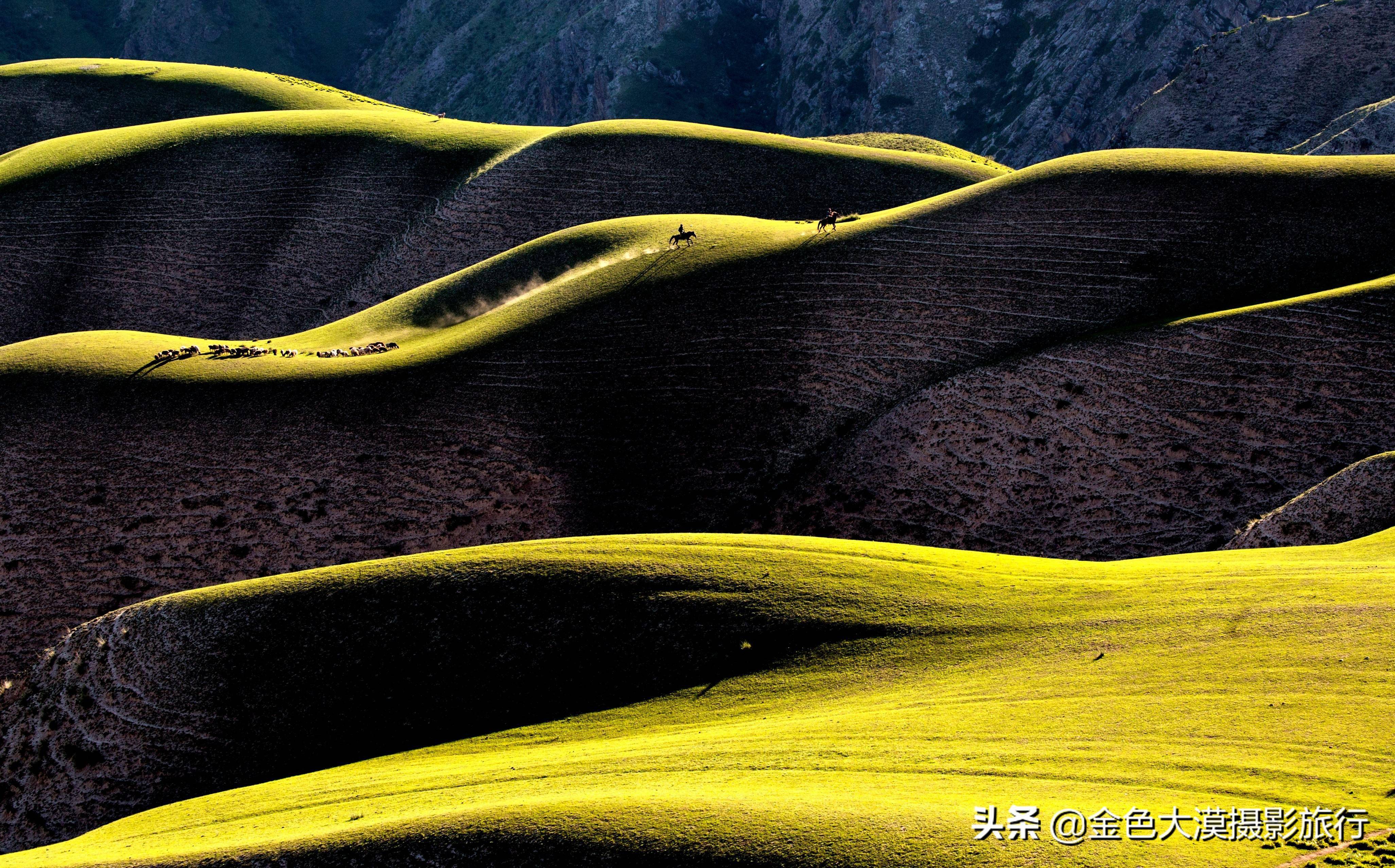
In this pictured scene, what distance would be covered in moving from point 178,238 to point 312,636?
175ft

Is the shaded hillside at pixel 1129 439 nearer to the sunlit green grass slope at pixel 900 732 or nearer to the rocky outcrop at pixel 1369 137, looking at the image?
the sunlit green grass slope at pixel 900 732

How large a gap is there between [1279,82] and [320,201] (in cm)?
9731

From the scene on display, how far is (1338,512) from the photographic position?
2952 cm

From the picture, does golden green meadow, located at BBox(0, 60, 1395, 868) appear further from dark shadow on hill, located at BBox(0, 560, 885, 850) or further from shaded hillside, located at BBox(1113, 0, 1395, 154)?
shaded hillside, located at BBox(1113, 0, 1395, 154)

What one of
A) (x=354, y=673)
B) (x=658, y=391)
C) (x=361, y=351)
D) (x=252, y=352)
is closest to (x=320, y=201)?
(x=252, y=352)

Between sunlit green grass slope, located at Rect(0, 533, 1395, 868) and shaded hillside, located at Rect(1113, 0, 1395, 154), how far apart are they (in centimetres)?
9218

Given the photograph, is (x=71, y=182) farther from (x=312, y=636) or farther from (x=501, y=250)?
(x=312, y=636)

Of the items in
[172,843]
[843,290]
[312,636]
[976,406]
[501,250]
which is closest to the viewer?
[172,843]

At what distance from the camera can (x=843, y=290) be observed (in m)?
46.9

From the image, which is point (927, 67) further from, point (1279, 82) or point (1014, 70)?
point (1279, 82)

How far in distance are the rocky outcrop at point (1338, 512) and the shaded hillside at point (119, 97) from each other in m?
94.5

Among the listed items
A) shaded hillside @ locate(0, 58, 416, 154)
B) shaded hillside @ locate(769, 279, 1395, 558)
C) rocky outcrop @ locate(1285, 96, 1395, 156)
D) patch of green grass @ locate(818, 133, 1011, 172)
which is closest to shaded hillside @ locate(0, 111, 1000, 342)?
shaded hillside @ locate(0, 58, 416, 154)

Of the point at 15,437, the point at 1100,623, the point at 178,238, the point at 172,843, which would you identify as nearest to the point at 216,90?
the point at 178,238

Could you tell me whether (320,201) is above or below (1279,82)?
below
